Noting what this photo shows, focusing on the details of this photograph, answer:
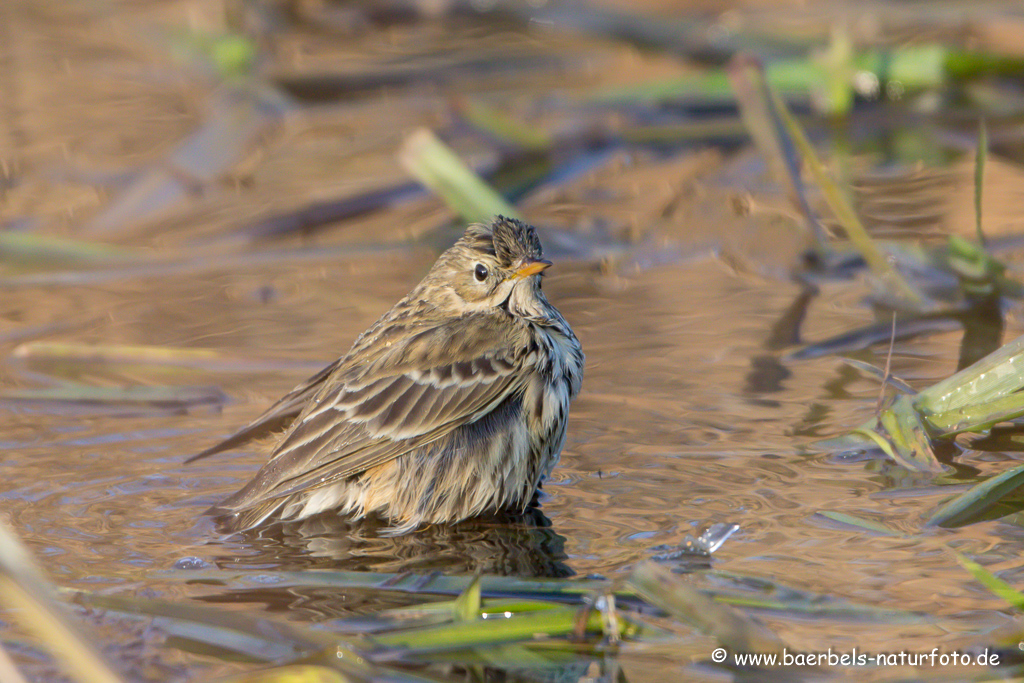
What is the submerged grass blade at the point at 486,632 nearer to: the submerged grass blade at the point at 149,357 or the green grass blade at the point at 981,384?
the green grass blade at the point at 981,384

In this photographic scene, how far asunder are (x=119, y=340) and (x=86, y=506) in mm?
1789

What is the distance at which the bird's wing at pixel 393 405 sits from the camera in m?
4.45

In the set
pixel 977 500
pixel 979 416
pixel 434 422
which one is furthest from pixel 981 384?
pixel 434 422

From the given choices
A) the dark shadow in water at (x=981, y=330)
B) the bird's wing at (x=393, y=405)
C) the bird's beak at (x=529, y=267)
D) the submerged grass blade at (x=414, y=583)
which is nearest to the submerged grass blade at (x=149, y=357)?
the bird's wing at (x=393, y=405)

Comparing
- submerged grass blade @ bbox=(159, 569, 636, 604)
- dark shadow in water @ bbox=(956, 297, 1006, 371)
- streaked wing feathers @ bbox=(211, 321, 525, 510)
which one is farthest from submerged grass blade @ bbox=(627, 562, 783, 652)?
dark shadow in water @ bbox=(956, 297, 1006, 371)

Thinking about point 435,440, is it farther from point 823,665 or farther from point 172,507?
point 823,665

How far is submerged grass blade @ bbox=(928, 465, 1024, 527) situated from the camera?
4.03m

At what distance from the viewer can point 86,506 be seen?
→ 4582mm

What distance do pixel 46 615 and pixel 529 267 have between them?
99.7 inches

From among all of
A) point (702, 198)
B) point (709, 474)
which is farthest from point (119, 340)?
point (702, 198)

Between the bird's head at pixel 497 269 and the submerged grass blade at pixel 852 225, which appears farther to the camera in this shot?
the submerged grass blade at pixel 852 225

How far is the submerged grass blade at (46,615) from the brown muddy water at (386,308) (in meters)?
0.72

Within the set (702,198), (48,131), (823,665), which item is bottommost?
(823,665)

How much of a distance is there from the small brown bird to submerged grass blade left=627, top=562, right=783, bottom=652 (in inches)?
49.0
